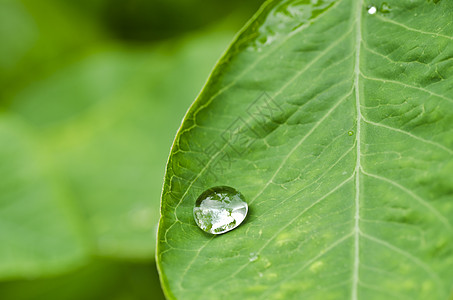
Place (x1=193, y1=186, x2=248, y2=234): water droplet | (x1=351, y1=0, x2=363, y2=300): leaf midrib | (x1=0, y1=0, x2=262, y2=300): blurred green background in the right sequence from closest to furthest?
1. (x1=351, y1=0, x2=363, y2=300): leaf midrib
2. (x1=193, y1=186, x2=248, y2=234): water droplet
3. (x1=0, y1=0, x2=262, y2=300): blurred green background

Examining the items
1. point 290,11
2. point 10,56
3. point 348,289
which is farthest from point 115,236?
point 10,56

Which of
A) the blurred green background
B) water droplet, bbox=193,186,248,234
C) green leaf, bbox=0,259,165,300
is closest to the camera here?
water droplet, bbox=193,186,248,234

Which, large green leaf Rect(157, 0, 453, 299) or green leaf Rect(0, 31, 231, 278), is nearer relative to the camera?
large green leaf Rect(157, 0, 453, 299)

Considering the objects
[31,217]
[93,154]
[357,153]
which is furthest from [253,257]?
[93,154]

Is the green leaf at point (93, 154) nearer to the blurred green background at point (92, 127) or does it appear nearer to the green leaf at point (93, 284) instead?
the blurred green background at point (92, 127)

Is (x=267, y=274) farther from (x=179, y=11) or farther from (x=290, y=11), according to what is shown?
(x=179, y=11)

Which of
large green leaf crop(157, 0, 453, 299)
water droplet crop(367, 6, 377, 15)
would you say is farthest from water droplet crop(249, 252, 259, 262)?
water droplet crop(367, 6, 377, 15)

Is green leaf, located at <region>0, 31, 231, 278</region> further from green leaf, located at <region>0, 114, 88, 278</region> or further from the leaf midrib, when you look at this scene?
the leaf midrib

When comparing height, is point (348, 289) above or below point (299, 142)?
below
